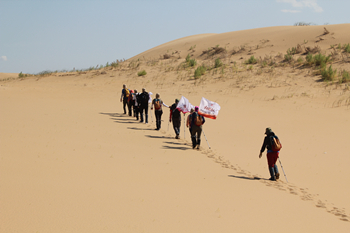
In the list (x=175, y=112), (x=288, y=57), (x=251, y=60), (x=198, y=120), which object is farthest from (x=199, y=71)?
(x=198, y=120)

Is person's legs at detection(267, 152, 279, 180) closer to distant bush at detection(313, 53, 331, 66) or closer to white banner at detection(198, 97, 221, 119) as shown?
white banner at detection(198, 97, 221, 119)

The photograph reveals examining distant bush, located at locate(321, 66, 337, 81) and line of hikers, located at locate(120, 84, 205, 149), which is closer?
line of hikers, located at locate(120, 84, 205, 149)

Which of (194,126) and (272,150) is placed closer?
(272,150)

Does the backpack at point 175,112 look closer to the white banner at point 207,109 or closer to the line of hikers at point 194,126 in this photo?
the line of hikers at point 194,126

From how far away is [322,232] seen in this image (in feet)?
18.1

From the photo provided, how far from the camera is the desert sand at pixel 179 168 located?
5363mm

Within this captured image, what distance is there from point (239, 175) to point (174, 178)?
7.64 feet

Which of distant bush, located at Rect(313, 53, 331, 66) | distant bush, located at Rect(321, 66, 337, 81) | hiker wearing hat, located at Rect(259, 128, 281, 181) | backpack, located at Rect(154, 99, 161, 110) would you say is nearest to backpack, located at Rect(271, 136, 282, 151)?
hiker wearing hat, located at Rect(259, 128, 281, 181)

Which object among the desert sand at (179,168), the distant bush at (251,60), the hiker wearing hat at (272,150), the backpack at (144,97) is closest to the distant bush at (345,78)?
the desert sand at (179,168)

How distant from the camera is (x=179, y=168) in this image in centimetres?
914

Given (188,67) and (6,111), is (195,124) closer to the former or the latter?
(6,111)

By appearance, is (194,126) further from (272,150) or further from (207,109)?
(272,150)

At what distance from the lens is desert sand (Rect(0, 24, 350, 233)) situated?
17.6 feet

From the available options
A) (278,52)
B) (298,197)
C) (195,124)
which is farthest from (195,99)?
(298,197)
